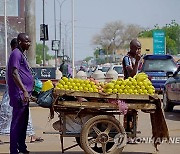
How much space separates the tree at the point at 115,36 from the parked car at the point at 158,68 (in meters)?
65.3

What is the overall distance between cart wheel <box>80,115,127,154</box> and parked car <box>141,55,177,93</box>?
41.7ft

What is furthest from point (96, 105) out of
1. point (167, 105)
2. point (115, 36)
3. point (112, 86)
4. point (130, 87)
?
point (115, 36)

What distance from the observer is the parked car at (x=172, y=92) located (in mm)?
14391

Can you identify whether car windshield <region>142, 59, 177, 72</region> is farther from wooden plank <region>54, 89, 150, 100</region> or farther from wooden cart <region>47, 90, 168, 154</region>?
wooden plank <region>54, 89, 150, 100</region>

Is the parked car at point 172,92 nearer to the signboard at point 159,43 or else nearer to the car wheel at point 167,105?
the car wheel at point 167,105

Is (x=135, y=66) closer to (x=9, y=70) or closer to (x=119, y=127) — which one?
(x=119, y=127)

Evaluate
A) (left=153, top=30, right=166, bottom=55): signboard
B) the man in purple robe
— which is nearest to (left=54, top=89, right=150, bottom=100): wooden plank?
the man in purple robe

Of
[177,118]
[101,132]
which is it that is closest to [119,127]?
[101,132]

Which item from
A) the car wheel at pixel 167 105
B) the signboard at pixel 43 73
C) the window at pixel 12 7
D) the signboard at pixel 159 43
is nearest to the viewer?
the car wheel at pixel 167 105

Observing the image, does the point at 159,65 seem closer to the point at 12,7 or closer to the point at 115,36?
the point at 12,7

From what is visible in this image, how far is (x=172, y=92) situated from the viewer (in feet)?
48.8

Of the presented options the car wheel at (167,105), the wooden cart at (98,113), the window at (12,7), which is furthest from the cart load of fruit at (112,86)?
the window at (12,7)

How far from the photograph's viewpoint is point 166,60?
2086cm

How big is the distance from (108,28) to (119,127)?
79.4 m
